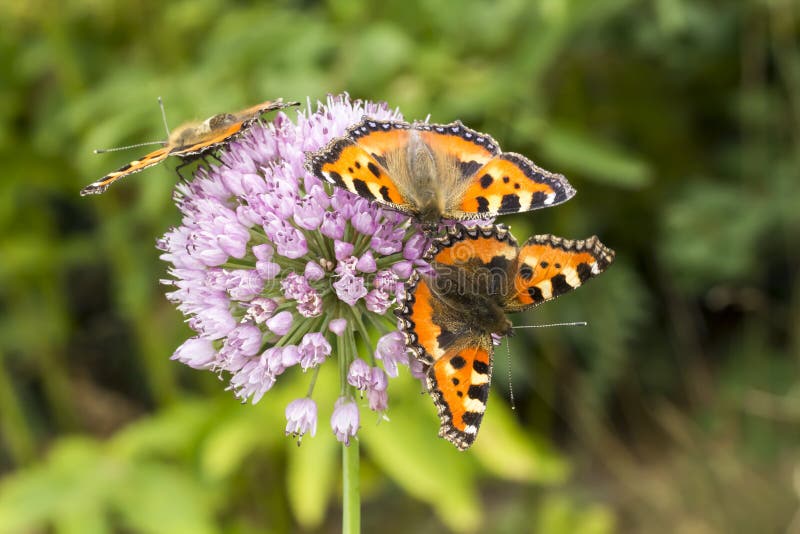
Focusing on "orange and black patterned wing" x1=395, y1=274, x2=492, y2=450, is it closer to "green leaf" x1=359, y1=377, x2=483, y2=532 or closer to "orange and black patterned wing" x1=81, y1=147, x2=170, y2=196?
"orange and black patterned wing" x1=81, y1=147, x2=170, y2=196

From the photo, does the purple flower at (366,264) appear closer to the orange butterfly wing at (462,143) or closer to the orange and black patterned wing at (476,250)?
the orange and black patterned wing at (476,250)

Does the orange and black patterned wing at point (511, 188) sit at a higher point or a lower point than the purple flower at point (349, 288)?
higher

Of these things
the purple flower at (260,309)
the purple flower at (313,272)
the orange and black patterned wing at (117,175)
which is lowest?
the purple flower at (260,309)

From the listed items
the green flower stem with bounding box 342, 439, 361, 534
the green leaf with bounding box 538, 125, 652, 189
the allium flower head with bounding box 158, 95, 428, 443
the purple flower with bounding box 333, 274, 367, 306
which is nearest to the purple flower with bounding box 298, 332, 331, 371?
the allium flower head with bounding box 158, 95, 428, 443

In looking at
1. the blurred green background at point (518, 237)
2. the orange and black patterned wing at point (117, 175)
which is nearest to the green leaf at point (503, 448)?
the blurred green background at point (518, 237)

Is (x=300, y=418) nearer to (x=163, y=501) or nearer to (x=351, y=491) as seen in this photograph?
(x=351, y=491)

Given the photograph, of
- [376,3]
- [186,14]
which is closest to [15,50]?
[186,14]
